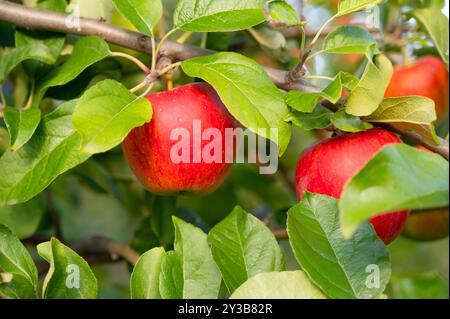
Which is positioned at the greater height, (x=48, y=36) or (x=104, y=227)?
(x=48, y=36)

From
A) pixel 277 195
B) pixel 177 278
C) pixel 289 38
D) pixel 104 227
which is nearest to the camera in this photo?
pixel 177 278

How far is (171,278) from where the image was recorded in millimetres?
777

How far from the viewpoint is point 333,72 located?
154 centimetres

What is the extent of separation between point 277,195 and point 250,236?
787 millimetres

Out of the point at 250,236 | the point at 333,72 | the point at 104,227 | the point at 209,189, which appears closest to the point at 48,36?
the point at 209,189

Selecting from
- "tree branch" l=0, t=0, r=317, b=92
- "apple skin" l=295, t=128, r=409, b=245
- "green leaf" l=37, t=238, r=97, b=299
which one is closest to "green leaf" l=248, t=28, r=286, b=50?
"tree branch" l=0, t=0, r=317, b=92

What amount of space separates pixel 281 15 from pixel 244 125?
140 mm

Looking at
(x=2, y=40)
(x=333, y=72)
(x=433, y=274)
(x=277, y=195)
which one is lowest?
(x=277, y=195)

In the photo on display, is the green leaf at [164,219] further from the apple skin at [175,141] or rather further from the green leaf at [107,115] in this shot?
the green leaf at [107,115]

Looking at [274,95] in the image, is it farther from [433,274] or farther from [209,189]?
[433,274]

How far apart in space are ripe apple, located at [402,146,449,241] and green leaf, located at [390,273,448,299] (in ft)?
1.71

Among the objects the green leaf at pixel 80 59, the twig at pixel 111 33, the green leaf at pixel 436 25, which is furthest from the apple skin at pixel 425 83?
the green leaf at pixel 80 59

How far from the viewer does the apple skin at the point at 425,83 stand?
144 cm

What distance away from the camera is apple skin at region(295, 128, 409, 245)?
0.88 metres
